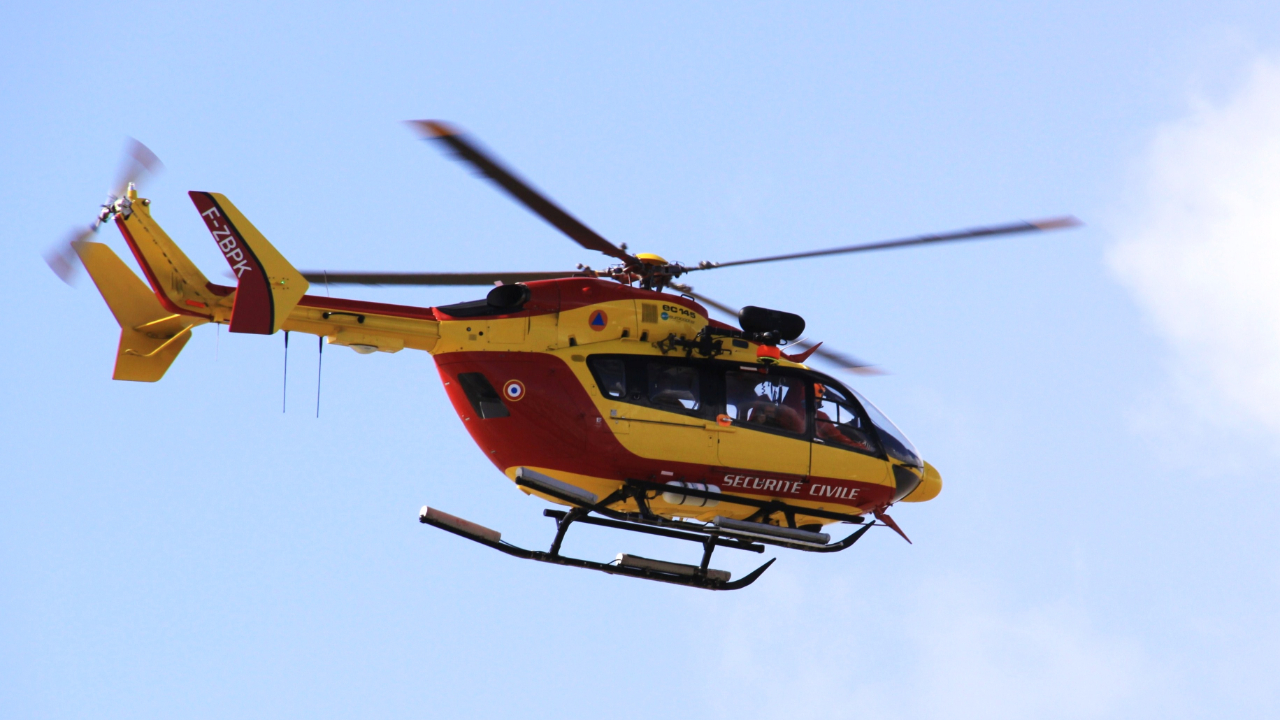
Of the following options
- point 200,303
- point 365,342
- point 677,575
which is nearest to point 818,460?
point 677,575

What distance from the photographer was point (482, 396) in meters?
16.6

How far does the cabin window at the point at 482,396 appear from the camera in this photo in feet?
54.2

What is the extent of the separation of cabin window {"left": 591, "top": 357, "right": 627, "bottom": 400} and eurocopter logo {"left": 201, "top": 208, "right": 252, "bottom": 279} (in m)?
4.41

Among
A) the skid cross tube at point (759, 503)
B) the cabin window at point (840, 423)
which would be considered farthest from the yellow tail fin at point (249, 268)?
the cabin window at point (840, 423)

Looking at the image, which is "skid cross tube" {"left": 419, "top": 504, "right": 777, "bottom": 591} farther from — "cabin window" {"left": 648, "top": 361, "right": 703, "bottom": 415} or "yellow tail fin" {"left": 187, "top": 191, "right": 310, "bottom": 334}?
"yellow tail fin" {"left": 187, "top": 191, "right": 310, "bottom": 334}

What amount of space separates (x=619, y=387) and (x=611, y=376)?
6.6 inches

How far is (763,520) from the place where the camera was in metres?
17.9

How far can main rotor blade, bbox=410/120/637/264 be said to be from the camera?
538 inches

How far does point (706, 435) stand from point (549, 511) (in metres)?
2.16

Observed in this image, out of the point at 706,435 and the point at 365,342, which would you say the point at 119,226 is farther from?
the point at 706,435

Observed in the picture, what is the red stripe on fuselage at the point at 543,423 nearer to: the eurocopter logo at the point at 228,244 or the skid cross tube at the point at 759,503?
the skid cross tube at the point at 759,503

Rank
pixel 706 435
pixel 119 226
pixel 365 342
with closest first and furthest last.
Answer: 1. pixel 119 226
2. pixel 365 342
3. pixel 706 435

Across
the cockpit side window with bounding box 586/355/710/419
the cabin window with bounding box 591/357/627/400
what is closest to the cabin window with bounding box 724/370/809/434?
the cockpit side window with bounding box 586/355/710/419

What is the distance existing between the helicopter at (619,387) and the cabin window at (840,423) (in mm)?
22
